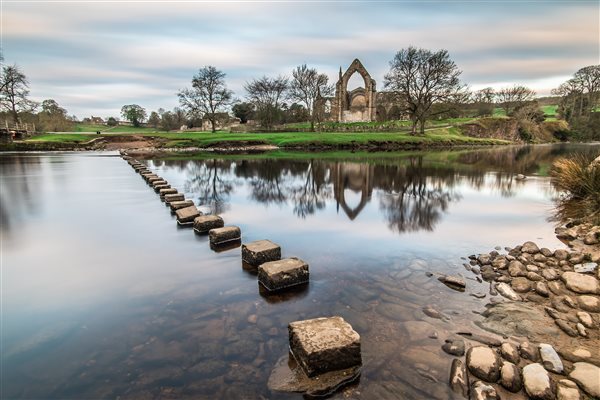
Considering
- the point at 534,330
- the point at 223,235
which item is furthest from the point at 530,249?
the point at 223,235

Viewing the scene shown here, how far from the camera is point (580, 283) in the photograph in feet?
16.2

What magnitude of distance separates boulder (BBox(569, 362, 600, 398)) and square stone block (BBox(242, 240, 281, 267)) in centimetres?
447

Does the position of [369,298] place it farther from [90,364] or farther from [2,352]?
[2,352]

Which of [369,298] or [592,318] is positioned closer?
[592,318]

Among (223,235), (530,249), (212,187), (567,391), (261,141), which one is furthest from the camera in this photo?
(261,141)

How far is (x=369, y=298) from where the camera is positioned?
15.9 ft

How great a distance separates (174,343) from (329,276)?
2.81 meters

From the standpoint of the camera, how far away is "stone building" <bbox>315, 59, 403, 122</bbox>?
74.7 meters

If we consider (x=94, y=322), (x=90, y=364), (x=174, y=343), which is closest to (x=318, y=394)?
(x=174, y=343)

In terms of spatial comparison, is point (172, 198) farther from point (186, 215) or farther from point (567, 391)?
point (567, 391)

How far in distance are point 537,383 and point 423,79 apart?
53.9 m

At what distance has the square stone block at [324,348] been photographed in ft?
10.6

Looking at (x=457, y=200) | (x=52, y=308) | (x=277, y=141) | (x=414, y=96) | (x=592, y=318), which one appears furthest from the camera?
(x=414, y=96)

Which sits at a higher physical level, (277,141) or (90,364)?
(277,141)
